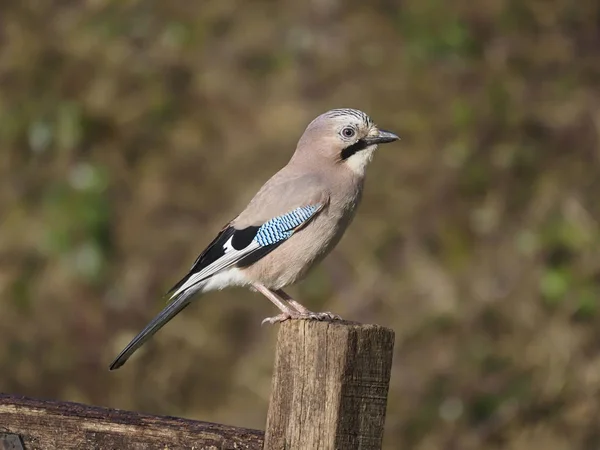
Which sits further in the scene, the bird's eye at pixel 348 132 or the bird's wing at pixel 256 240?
the bird's eye at pixel 348 132

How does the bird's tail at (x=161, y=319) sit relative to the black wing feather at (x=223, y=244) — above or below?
below

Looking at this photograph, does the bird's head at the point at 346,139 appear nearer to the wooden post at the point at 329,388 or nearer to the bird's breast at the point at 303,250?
the bird's breast at the point at 303,250

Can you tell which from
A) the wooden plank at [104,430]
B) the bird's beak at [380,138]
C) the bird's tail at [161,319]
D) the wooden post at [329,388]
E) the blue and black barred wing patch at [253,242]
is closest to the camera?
the wooden post at [329,388]

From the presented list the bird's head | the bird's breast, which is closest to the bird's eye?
the bird's head

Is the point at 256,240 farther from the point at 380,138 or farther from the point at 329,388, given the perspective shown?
the point at 329,388

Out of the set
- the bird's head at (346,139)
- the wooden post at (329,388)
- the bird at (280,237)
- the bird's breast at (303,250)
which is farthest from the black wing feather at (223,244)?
the wooden post at (329,388)

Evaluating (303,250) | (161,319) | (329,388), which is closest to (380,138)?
(303,250)

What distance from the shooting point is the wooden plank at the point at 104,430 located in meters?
2.96

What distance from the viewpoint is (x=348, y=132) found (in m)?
4.94

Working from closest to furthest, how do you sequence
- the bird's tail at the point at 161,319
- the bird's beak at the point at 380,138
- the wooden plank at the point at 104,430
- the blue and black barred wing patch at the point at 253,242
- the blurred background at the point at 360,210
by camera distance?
the wooden plank at the point at 104,430
the bird's tail at the point at 161,319
the blue and black barred wing patch at the point at 253,242
the bird's beak at the point at 380,138
the blurred background at the point at 360,210

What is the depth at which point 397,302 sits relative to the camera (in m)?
8.25

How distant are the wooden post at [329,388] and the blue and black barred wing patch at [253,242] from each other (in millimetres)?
1686

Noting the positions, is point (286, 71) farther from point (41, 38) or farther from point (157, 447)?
point (157, 447)

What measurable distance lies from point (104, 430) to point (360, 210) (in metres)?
5.84
